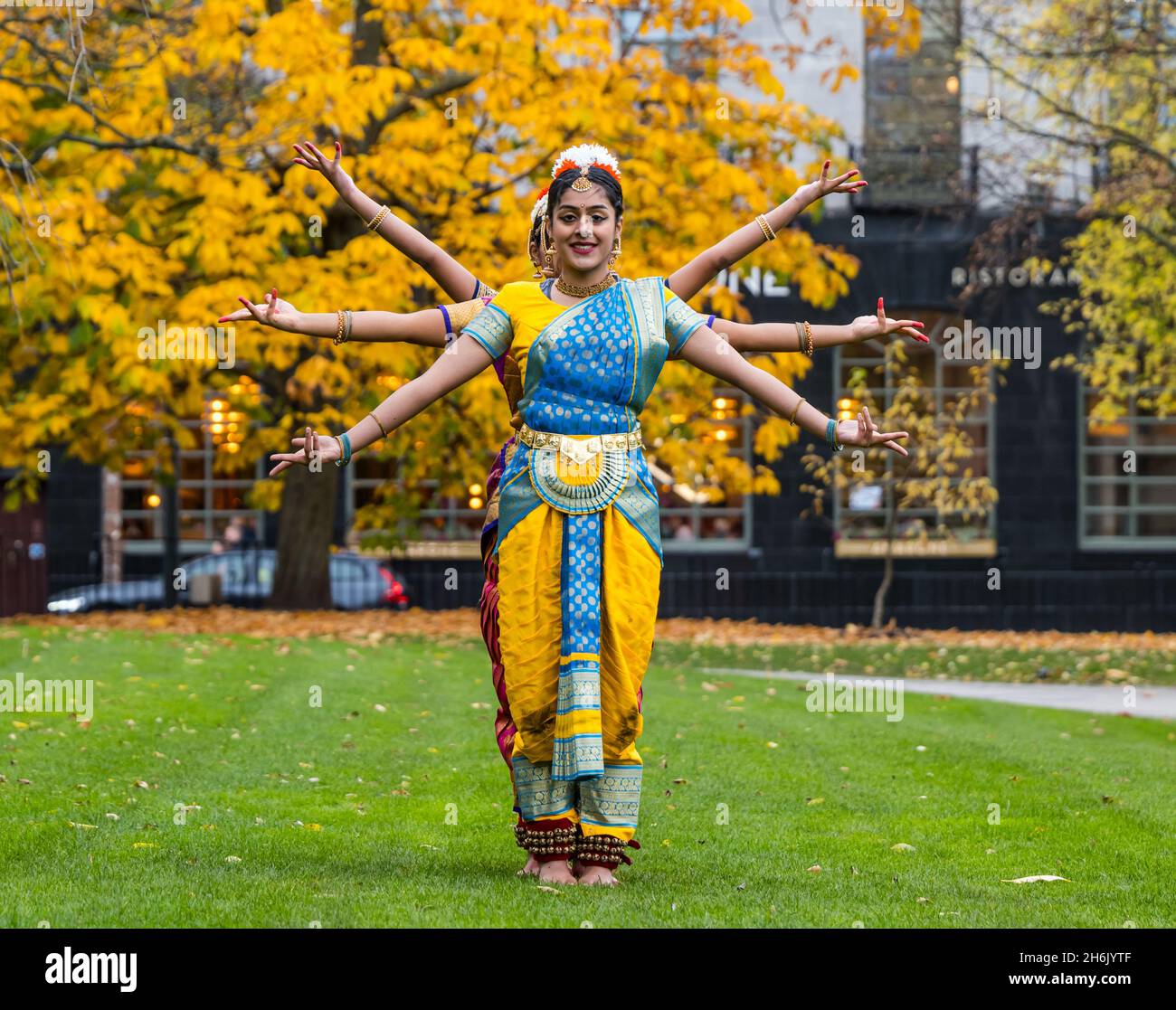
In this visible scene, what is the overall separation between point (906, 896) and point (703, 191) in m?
12.5

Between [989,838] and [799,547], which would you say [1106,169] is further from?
[989,838]

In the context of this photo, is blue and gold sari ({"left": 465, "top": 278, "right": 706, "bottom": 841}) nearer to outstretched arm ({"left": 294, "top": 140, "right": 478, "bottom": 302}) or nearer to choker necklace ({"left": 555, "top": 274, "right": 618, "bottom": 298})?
choker necklace ({"left": 555, "top": 274, "right": 618, "bottom": 298})

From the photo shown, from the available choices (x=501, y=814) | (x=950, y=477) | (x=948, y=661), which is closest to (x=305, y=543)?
(x=948, y=661)

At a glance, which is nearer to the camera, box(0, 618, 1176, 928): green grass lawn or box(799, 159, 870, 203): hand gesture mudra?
box(0, 618, 1176, 928): green grass lawn

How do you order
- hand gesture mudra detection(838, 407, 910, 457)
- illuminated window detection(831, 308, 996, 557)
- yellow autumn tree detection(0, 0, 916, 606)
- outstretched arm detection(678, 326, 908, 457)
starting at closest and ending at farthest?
hand gesture mudra detection(838, 407, 910, 457), outstretched arm detection(678, 326, 908, 457), yellow autumn tree detection(0, 0, 916, 606), illuminated window detection(831, 308, 996, 557)

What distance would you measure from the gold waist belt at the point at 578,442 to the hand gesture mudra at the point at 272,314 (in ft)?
3.00

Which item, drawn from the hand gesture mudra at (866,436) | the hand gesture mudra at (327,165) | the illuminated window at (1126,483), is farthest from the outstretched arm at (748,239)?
the illuminated window at (1126,483)

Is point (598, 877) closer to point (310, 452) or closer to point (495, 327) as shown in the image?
point (310, 452)

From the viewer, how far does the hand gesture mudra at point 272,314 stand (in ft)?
18.2

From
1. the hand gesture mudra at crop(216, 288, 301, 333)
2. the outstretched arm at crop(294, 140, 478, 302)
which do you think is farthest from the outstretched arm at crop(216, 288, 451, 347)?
the outstretched arm at crop(294, 140, 478, 302)

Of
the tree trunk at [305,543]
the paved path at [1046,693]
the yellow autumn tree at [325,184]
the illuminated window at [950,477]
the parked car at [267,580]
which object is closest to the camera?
the paved path at [1046,693]

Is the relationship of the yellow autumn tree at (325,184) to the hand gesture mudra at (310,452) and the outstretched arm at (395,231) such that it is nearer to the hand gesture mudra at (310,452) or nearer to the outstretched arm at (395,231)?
the outstretched arm at (395,231)

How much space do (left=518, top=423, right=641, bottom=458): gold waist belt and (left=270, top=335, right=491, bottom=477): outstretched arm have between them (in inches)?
12.6

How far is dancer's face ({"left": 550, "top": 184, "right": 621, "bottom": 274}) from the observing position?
5.76 m
